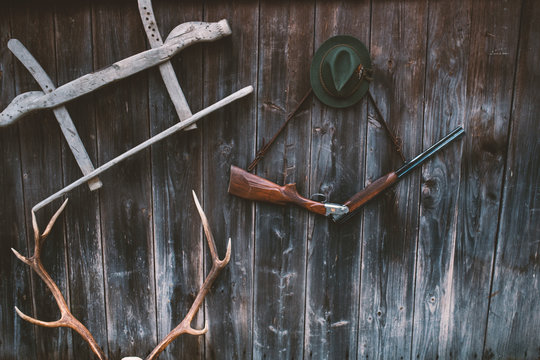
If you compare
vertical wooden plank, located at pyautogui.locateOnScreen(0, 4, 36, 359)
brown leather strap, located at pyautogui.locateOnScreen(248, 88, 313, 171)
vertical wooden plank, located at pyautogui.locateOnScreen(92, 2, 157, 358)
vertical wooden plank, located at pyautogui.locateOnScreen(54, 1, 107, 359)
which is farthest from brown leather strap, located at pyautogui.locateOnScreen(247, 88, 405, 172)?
vertical wooden plank, located at pyautogui.locateOnScreen(0, 4, 36, 359)

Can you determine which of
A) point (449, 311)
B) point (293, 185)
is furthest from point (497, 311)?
point (293, 185)

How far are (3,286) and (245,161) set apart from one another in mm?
1248

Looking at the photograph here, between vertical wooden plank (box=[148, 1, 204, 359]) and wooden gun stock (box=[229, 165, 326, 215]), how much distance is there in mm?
180

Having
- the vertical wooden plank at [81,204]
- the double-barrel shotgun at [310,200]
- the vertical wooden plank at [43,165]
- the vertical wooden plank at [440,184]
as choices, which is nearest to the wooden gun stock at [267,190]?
the double-barrel shotgun at [310,200]

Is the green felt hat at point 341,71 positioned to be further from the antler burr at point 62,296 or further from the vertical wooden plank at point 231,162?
the antler burr at point 62,296

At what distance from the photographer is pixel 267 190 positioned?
1.46m

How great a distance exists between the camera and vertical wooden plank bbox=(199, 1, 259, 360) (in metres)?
1.43

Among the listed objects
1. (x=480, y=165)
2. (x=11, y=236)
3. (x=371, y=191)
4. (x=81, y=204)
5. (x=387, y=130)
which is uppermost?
(x=387, y=130)

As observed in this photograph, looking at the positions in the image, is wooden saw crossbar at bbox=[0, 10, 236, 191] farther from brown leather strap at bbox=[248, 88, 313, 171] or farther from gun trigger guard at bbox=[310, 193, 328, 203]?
gun trigger guard at bbox=[310, 193, 328, 203]

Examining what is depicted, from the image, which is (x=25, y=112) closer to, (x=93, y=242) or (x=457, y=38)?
(x=93, y=242)

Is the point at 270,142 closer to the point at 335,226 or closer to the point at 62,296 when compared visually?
the point at 335,226

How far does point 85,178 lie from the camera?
1.40m

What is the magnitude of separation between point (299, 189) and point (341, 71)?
19.4 inches

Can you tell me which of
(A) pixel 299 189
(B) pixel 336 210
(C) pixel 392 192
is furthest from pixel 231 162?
(C) pixel 392 192
